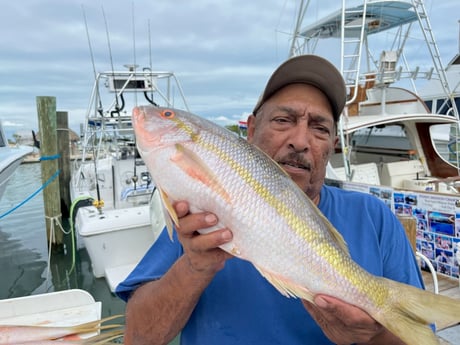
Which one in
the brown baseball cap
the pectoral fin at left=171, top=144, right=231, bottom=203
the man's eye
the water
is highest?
the brown baseball cap

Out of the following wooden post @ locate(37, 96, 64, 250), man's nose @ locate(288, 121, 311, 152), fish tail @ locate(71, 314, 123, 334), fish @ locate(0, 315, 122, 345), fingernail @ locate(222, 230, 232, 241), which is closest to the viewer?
fingernail @ locate(222, 230, 232, 241)

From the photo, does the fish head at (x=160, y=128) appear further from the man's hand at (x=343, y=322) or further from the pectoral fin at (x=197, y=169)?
the man's hand at (x=343, y=322)

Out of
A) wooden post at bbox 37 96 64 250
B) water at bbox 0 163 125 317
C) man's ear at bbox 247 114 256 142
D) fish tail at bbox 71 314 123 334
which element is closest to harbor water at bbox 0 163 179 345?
water at bbox 0 163 125 317

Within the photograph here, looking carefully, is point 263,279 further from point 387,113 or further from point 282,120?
point 387,113

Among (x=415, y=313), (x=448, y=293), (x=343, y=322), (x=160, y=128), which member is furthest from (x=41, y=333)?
(x=448, y=293)

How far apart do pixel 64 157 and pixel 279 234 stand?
11.5 meters

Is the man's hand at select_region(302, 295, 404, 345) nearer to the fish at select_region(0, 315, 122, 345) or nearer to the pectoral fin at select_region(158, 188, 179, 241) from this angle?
the pectoral fin at select_region(158, 188, 179, 241)

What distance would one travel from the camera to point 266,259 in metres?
1.26

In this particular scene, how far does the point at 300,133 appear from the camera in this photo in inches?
67.5

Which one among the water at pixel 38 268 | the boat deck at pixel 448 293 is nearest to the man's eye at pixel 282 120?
the boat deck at pixel 448 293

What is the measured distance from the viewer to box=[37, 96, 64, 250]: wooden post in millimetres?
7707

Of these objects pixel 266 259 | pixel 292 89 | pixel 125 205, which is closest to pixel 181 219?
pixel 266 259

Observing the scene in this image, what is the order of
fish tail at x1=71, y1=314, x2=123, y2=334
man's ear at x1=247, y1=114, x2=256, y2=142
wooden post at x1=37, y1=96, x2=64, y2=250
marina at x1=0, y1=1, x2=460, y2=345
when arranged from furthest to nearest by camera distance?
wooden post at x1=37, y1=96, x2=64, y2=250, marina at x1=0, y1=1, x2=460, y2=345, fish tail at x1=71, y1=314, x2=123, y2=334, man's ear at x1=247, y1=114, x2=256, y2=142

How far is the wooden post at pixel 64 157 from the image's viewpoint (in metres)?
10.5
